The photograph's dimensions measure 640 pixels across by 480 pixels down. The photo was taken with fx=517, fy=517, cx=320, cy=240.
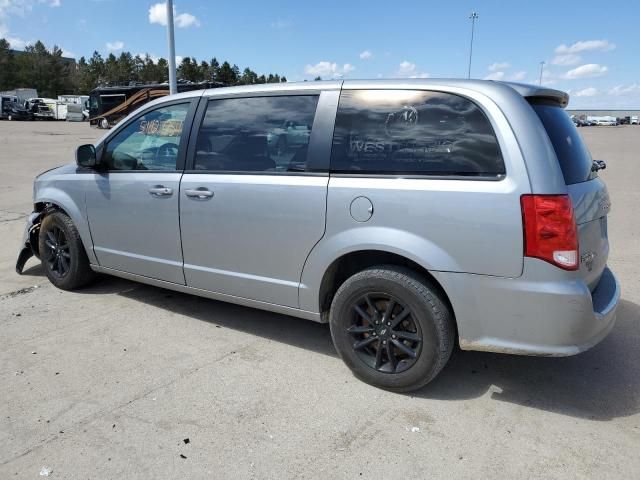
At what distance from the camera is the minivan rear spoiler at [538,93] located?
2.98 meters

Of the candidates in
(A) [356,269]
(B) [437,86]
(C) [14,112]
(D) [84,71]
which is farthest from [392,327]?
(D) [84,71]

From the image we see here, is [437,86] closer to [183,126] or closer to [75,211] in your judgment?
[183,126]

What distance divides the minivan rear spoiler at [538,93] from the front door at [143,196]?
7.92 feet

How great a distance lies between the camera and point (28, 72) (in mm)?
87875

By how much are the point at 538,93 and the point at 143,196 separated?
2973 mm

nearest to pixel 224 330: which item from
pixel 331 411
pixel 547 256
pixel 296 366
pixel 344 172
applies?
pixel 296 366

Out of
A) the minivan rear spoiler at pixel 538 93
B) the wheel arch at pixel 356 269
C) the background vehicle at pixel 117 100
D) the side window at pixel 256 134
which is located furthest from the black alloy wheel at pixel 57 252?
the background vehicle at pixel 117 100

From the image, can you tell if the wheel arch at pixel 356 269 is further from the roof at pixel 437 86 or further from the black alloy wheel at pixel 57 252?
the black alloy wheel at pixel 57 252

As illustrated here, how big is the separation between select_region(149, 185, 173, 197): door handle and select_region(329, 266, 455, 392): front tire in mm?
1597

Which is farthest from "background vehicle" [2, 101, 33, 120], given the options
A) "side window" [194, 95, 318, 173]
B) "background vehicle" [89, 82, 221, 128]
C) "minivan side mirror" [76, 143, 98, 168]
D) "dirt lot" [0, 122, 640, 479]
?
"side window" [194, 95, 318, 173]

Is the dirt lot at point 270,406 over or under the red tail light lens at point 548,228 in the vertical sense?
under

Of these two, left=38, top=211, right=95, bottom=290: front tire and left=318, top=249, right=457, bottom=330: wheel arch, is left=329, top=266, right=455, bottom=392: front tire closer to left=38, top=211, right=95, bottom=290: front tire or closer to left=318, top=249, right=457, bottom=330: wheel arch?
left=318, top=249, right=457, bottom=330: wheel arch

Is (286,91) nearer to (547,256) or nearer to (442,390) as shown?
(547,256)

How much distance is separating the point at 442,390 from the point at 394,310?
0.61m
